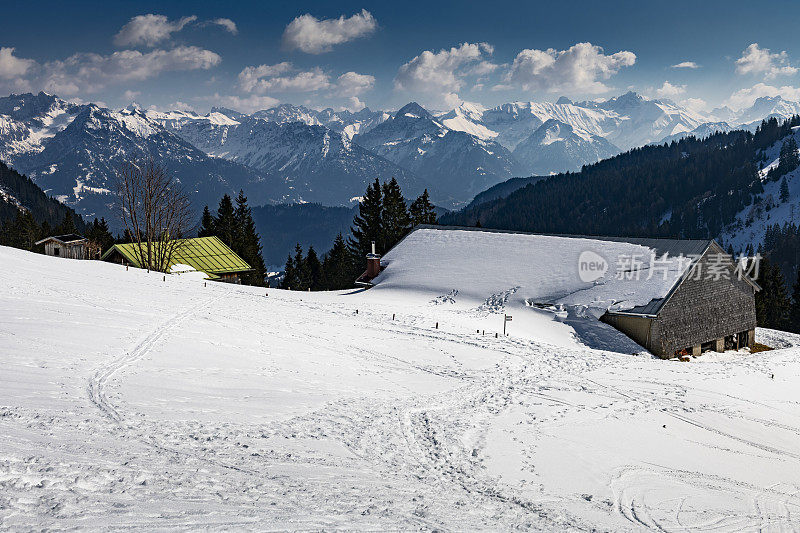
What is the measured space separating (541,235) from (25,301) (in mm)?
32472

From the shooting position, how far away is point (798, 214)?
189750 millimetres

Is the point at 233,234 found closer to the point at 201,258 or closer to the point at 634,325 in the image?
the point at 201,258

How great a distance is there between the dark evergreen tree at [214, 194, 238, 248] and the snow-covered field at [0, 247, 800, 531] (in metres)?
53.9

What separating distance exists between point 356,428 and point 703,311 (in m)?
28.1

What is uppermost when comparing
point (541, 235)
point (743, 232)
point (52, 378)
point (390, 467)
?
point (743, 232)

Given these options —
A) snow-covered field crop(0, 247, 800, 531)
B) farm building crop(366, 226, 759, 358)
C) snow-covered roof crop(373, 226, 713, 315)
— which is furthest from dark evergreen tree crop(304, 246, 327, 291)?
snow-covered field crop(0, 247, 800, 531)

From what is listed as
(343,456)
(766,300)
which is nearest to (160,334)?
(343,456)

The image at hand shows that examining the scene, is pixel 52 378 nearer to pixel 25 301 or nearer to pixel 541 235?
pixel 25 301

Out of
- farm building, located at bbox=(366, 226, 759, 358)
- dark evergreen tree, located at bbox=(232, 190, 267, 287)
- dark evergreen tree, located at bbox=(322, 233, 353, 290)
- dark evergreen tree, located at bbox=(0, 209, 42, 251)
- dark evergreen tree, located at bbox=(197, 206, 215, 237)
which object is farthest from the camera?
dark evergreen tree, located at bbox=(0, 209, 42, 251)

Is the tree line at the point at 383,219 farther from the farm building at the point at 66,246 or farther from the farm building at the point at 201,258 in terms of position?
the farm building at the point at 66,246

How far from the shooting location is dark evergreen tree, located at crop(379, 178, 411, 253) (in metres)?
68.9

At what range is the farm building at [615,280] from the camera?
31359 mm

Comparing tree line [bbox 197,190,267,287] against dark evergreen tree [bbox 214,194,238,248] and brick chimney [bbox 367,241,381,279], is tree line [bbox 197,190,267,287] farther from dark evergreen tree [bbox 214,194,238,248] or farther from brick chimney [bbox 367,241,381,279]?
brick chimney [bbox 367,241,381,279]

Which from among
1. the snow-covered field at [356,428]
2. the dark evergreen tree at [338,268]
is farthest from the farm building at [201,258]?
the snow-covered field at [356,428]
